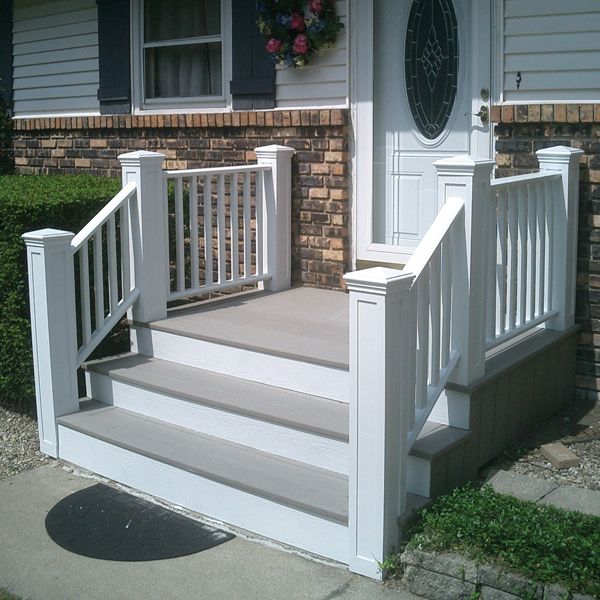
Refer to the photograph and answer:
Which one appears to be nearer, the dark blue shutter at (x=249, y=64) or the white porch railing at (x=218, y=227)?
the white porch railing at (x=218, y=227)

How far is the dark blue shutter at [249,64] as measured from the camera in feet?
23.5

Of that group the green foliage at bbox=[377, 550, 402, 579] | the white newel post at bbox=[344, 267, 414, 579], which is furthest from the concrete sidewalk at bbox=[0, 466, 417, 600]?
the white newel post at bbox=[344, 267, 414, 579]

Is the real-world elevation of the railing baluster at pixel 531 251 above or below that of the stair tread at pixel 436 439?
above

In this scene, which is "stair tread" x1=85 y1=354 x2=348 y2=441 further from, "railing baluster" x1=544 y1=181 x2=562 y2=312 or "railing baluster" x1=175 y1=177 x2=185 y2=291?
"railing baluster" x1=544 y1=181 x2=562 y2=312

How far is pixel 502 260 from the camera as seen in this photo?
487 centimetres

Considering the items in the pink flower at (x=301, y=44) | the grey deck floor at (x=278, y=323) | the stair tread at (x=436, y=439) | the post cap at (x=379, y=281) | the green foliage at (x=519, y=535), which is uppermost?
the pink flower at (x=301, y=44)

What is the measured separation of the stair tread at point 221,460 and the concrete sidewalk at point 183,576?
247 millimetres

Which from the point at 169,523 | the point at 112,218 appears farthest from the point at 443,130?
the point at 169,523

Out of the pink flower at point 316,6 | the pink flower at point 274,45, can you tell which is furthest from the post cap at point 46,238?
the pink flower at point 316,6

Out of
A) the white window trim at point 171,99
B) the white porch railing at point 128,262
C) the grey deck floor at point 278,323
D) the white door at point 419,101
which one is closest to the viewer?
the grey deck floor at point 278,323

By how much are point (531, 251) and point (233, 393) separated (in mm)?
1831

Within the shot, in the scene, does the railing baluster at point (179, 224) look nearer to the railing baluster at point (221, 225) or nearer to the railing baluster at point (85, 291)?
the railing baluster at point (221, 225)

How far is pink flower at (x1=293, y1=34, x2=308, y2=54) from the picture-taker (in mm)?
6727

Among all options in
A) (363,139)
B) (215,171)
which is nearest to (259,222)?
(215,171)
